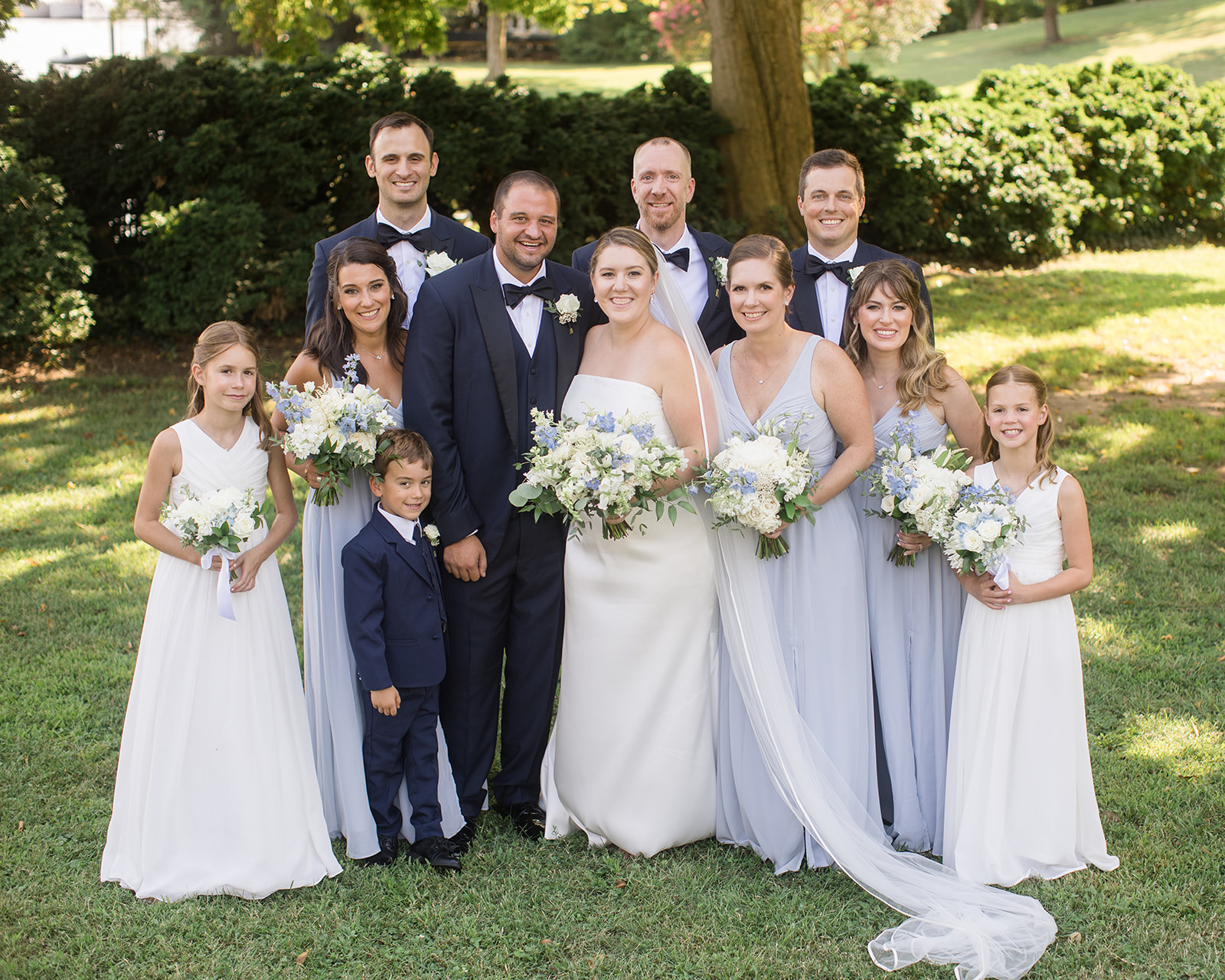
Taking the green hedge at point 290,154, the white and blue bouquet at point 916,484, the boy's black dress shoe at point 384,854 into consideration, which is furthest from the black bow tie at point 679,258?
the green hedge at point 290,154

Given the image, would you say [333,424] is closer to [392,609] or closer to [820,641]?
[392,609]

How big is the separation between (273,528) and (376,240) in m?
1.48

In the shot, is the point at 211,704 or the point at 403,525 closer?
the point at 211,704

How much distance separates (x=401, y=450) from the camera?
4.16m

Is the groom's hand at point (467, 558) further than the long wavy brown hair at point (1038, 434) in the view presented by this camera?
Yes

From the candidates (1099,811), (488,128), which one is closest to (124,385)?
(488,128)

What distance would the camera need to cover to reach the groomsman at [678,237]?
5004 mm

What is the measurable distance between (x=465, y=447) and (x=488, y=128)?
894cm

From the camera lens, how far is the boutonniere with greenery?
14.2ft

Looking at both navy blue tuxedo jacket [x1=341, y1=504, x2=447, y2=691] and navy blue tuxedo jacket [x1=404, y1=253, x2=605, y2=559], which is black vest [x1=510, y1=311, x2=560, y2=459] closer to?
navy blue tuxedo jacket [x1=404, y1=253, x2=605, y2=559]

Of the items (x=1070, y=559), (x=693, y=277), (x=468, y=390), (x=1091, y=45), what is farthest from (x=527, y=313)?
(x=1091, y=45)

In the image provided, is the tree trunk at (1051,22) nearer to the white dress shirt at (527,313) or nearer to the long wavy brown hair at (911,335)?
the long wavy brown hair at (911,335)

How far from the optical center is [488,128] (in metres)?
12.3

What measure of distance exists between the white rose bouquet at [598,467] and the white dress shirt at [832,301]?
118cm
